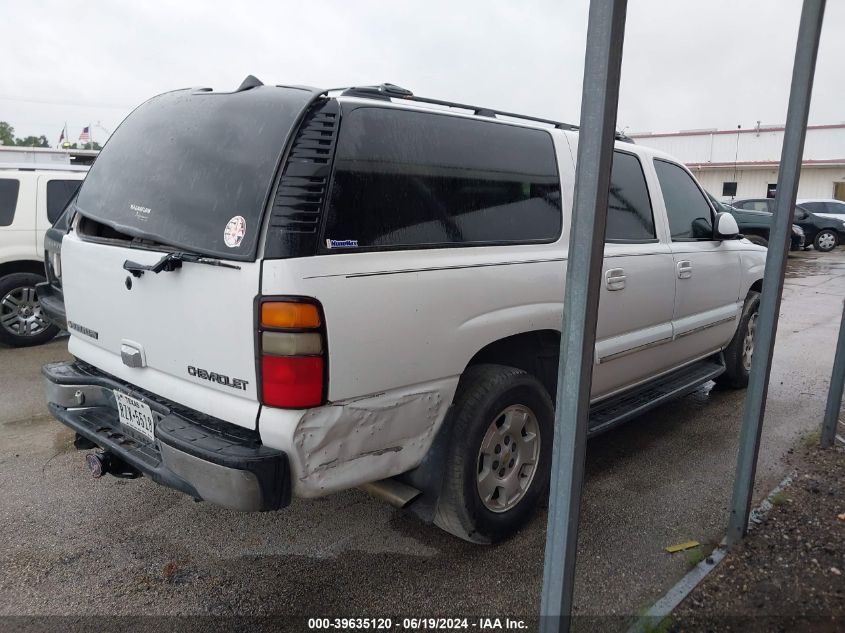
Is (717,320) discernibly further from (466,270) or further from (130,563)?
(130,563)

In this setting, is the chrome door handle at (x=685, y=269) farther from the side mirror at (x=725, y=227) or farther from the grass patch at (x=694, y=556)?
the grass patch at (x=694, y=556)

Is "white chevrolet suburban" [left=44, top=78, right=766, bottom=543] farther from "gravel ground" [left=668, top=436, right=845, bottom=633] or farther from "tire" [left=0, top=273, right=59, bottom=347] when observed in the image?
"tire" [left=0, top=273, right=59, bottom=347]

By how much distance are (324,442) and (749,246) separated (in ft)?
13.6

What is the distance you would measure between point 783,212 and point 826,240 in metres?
20.8

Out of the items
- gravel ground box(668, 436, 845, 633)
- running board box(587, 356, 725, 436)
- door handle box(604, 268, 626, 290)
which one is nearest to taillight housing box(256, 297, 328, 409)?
running board box(587, 356, 725, 436)

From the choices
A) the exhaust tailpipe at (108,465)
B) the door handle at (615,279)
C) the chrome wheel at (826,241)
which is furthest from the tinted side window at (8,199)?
the chrome wheel at (826,241)

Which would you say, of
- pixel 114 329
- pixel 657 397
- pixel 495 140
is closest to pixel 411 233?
pixel 495 140

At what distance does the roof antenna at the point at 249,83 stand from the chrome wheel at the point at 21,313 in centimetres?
A: 490

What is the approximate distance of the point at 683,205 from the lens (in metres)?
4.54

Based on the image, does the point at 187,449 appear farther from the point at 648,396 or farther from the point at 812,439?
the point at 812,439

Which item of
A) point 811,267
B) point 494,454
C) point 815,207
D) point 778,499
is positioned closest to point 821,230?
point 815,207

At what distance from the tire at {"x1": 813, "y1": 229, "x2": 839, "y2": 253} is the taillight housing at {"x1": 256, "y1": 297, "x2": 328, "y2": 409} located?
22.1 meters

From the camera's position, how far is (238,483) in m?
2.29

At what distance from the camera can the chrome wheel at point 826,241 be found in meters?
20.4
